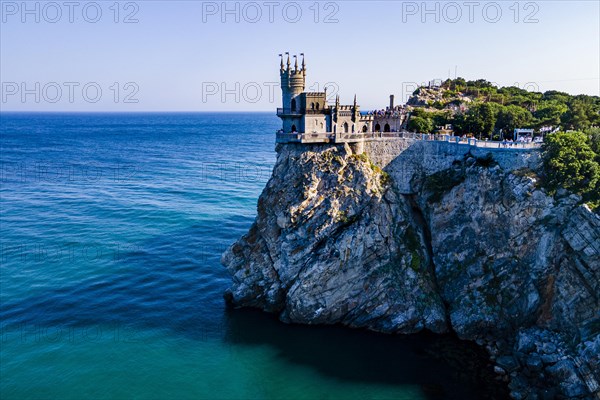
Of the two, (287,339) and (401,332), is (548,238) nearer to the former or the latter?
(401,332)

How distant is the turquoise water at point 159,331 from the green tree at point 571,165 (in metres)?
19.1

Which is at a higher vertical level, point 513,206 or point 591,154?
point 591,154

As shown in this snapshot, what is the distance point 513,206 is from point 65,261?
59573mm

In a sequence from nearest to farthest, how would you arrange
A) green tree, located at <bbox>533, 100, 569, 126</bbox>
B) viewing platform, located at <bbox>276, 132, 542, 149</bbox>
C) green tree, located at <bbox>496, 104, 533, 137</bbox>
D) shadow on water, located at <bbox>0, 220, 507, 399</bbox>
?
shadow on water, located at <bbox>0, 220, 507, 399</bbox> → viewing platform, located at <bbox>276, 132, 542, 149</bbox> → green tree, located at <bbox>496, 104, 533, 137</bbox> → green tree, located at <bbox>533, 100, 569, 126</bbox>

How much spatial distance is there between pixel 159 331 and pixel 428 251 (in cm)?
3190

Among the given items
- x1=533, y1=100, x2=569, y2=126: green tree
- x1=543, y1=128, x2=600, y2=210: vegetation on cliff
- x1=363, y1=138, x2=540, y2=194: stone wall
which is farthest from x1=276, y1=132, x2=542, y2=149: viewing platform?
x1=533, y1=100, x2=569, y2=126: green tree

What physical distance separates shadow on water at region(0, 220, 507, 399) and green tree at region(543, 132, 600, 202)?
62.0 ft

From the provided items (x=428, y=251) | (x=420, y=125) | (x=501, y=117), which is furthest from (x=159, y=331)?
(x=501, y=117)

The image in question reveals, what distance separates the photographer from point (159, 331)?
164ft

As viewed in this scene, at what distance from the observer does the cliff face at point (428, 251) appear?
4350cm

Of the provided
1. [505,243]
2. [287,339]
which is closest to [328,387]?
[287,339]

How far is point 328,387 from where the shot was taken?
138ft

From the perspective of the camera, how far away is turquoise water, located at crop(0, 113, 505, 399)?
41906mm

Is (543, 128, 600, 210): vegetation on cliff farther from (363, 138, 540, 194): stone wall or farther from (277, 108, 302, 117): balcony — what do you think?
(277, 108, 302, 117): balcony
